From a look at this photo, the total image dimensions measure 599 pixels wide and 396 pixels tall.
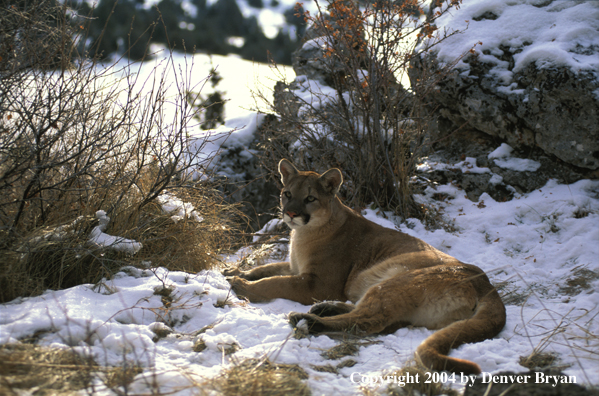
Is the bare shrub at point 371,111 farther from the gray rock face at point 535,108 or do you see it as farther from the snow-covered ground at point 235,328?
the snow-covered ground at point 235,328

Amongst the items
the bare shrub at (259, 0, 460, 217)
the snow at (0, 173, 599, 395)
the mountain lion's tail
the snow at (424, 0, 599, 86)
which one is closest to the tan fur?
the mountain lion's tail

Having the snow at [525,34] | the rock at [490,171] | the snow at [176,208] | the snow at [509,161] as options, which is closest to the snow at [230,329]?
the snow at [176,208]

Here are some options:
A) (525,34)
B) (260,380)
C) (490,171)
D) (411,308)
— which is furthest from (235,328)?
(525,34)

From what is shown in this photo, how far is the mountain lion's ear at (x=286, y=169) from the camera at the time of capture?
5520mm

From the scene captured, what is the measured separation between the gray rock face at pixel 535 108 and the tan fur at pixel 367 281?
156 inches

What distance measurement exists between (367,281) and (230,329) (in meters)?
1.78

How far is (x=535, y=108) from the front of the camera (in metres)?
7.21

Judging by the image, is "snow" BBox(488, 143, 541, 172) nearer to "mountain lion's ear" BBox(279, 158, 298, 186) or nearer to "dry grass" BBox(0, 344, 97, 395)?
"mountain lion's ear" BBox(279, 158, 298, 186)

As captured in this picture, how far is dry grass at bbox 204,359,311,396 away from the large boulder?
240 inches

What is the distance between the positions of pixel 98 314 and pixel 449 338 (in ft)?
8.55

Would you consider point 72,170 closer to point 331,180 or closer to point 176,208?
point 176,208

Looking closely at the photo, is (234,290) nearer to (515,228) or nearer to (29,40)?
(29,40)

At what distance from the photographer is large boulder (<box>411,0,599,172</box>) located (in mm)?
6879

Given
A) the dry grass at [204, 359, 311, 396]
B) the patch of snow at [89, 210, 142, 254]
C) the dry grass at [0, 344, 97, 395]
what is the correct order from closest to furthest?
the dry grass at [0, 344, 97, 395] < the dry grass at [204, 359, 311, 396] < the patch of snow at [89, 210, 142, 254]
